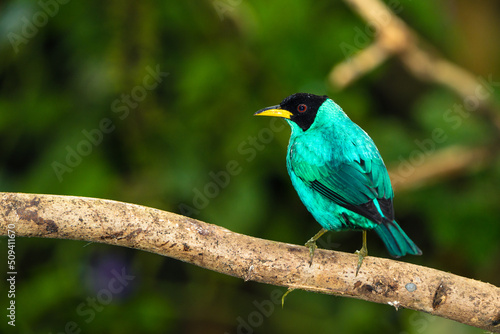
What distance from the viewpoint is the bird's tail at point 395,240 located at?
308cm

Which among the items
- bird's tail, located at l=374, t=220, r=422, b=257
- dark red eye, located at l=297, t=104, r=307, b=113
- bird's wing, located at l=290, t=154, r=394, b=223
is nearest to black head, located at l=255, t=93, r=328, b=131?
dark red eye, located at l=297, t=104, r=307, b=113

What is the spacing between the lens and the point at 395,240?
3.12 m

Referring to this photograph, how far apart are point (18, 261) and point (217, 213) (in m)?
1.71

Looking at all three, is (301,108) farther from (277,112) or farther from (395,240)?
(395,240)

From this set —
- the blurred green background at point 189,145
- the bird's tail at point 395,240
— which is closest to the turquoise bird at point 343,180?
the bird's tail at point 395,240

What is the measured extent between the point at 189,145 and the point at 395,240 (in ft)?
7.35

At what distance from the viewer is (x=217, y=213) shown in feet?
15.6

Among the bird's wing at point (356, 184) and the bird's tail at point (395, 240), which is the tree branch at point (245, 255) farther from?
the bird's wing at point (356, 184)

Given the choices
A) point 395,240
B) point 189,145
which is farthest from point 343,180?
point 189,145

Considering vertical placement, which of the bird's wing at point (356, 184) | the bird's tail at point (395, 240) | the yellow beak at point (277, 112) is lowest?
the bird's tail at point (395, 240)

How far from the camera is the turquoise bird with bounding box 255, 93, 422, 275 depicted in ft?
10.4

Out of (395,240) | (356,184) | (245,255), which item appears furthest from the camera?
(356,184)

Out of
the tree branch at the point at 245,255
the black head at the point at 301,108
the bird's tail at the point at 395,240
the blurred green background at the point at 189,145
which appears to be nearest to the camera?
the tree branch at the point at 245,255

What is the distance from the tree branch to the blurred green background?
1.60 m
